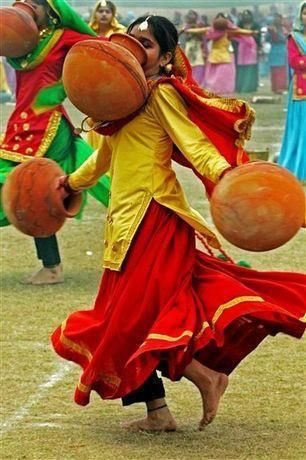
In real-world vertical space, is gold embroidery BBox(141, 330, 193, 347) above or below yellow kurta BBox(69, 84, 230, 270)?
below

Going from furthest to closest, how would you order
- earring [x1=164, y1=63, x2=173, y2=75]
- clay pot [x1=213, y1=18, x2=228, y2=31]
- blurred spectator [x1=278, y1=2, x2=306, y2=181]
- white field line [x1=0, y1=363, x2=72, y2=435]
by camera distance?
clay pot [x1=213, y1=18, x2=228, y2=31], blurred spectator [x1=278, y1=2, x2=306, y2=181], white field line [x1=0, y1=363, x2=72, y2=435], earring [x1=164, y1=63, x2=173, y2=75]

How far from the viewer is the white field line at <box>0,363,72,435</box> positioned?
5594 millimetres

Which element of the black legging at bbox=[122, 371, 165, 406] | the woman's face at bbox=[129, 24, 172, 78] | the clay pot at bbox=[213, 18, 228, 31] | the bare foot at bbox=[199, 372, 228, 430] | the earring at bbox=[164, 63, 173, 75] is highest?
the woman's face at bbox=[129, 24, 172, 78]

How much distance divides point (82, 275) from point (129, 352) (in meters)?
3.78

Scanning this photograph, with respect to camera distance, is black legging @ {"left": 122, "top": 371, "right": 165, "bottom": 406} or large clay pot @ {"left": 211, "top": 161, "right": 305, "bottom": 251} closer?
large clay pot @ {"left": 211, "top": 161, "right": 305, "bottom": 251}

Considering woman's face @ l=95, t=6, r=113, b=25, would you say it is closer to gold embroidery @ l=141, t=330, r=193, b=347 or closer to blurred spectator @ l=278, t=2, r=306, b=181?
blurred spectator @ l=278, t=2, r=306, b=181

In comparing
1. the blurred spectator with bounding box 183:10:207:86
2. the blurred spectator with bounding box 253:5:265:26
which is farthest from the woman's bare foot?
the blurred spectator with bounding box 253:5:265:26

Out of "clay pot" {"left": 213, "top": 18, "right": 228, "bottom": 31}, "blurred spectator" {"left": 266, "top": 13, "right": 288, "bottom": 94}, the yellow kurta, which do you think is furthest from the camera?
"blurred spectator" {"left": 266, "top": 13, "right": 288, "bottom": 94}

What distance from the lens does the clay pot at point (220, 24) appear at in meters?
25.8

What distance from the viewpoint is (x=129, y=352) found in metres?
5.31

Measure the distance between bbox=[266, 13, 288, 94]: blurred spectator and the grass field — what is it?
19423 mm

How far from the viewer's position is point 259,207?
15.1ft

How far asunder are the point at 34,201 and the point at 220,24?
68.2ft

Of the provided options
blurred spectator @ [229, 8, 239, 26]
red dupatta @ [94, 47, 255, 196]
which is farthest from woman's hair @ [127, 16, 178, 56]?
blurred spectator @ [229, 8, 239, 26]
